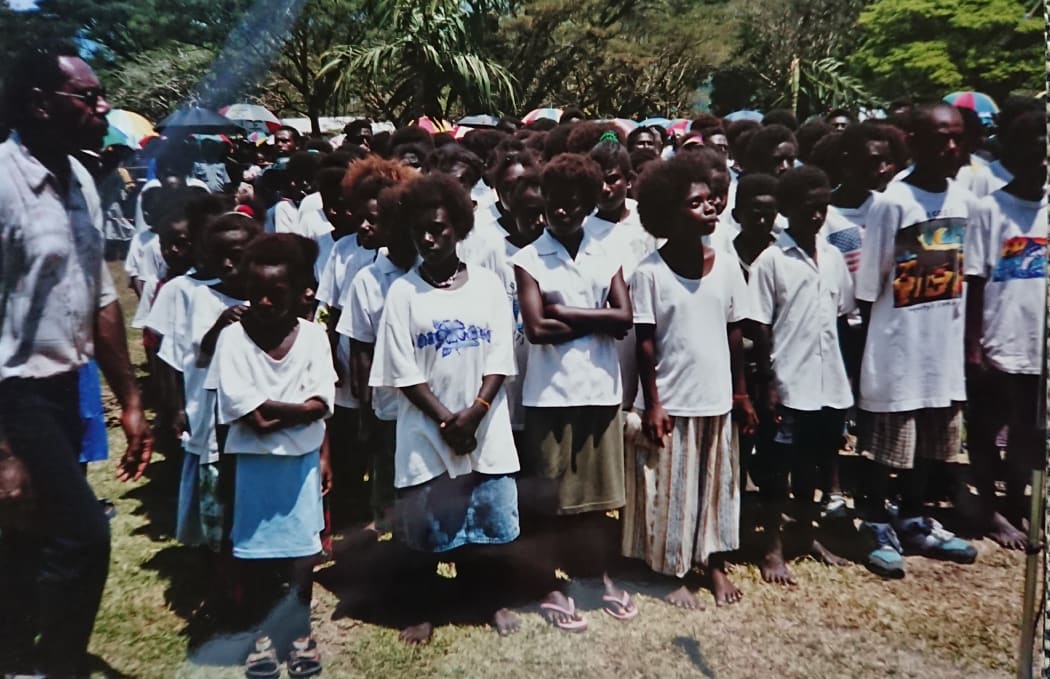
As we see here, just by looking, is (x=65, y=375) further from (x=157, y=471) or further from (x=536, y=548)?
(x=536, y=548)

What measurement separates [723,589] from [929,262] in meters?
1.26

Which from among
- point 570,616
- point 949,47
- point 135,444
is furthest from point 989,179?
point 135,444

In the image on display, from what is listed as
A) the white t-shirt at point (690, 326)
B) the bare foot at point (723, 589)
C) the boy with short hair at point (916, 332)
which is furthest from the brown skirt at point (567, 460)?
the boy with short hair at point (916, 332)

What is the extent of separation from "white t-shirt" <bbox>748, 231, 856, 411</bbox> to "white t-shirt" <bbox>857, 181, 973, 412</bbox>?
0.09 m

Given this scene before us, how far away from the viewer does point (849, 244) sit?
2.92m

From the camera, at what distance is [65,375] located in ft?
6.89

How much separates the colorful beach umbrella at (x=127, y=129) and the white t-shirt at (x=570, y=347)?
1.14 meters

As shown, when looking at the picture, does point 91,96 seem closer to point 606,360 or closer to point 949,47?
point 606,360

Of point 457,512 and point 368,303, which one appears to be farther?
point 368,303

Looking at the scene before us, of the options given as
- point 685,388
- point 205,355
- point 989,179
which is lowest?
point 685,388

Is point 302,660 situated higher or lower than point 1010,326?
lower

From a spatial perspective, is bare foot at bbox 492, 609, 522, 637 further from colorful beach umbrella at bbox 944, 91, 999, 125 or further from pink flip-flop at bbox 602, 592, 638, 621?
colorful beach umbrella at bbox 944, 91, 999, 125

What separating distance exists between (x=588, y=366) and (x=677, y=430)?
373 millimetres

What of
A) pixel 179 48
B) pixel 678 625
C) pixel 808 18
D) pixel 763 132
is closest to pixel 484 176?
pixel 763 132
